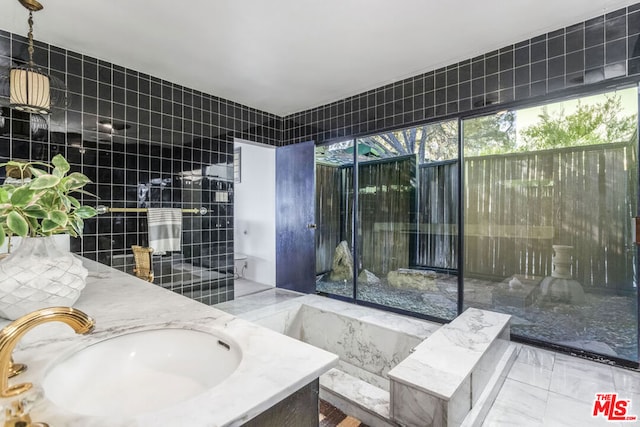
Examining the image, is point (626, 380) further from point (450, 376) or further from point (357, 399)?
point (357, 399)

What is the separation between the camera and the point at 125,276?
5.09 ft

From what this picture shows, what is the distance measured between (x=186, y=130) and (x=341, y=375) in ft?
9.09

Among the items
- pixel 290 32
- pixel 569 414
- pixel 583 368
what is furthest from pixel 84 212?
pixel 583 368

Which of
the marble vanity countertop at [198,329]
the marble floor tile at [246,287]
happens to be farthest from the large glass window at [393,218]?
the marble vanity countertop at [198,329]

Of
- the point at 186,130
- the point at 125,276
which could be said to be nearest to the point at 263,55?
the point at 186,130

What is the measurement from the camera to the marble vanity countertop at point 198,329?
494 millimetres

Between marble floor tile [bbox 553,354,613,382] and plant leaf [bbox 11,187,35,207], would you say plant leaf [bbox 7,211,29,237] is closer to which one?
plant leaf [bbox 11,187,35,207]

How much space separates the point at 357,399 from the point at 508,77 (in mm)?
2654

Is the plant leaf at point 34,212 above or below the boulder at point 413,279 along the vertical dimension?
above

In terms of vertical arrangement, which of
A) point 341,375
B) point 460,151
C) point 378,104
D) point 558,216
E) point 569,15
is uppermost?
point 569,15

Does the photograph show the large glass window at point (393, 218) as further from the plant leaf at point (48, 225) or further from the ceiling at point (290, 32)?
the plant leaf at point (48, 225)

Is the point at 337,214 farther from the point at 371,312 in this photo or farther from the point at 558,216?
the point at 558,216

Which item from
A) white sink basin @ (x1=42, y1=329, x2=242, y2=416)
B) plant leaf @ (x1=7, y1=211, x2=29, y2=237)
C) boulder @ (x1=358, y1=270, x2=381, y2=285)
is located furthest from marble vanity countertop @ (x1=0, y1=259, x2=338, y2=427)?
boulder @ (x1=358, y1=270, x2=381, y2=285)

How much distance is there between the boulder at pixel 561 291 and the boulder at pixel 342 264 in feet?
6.05
